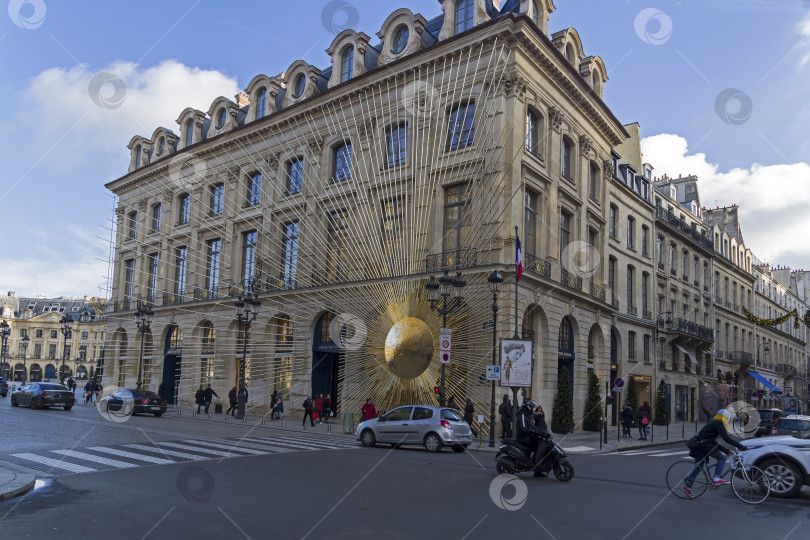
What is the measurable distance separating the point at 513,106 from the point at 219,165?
18496mm

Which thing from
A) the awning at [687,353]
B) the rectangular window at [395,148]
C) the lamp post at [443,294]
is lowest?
the awning at [687,353]

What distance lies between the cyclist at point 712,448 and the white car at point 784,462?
3.53 ft

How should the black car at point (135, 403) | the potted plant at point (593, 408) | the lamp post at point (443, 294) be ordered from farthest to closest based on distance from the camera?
1. the potted plant at point (593, 408)
2. the black car at point (135, 403)
3. the lamp post at point (443, 294)

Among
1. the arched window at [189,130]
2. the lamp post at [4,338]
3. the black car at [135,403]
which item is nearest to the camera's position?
the black car at [135,403]

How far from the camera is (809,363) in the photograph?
8644 centimetres

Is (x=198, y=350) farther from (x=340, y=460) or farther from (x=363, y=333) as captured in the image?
(x=340, y=460)

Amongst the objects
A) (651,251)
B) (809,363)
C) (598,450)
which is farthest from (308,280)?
(809,363)

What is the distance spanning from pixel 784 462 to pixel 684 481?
190 cm

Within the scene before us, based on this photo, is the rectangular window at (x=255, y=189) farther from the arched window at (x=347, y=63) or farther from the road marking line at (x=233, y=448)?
the road marking line at (x=233, y=448)

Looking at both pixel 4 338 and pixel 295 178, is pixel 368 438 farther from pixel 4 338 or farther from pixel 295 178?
pixel 4 338


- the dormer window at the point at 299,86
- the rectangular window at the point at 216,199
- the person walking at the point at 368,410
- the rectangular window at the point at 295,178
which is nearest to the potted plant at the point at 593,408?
the person walking at the point at 368,410

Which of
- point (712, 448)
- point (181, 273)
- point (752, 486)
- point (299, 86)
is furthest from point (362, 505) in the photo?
point (181, 273)

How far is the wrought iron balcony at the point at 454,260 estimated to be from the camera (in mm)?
24442

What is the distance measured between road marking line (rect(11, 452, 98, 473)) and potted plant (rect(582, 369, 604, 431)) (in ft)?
76.5
